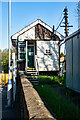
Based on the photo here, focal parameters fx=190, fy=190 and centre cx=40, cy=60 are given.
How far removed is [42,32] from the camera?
1927cm

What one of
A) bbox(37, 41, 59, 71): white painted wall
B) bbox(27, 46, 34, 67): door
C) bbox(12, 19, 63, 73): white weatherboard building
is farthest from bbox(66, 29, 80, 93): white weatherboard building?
bbox(27, 46, 34, 67): door

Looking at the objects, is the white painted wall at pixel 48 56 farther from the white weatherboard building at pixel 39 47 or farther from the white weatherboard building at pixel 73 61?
the white weatherboard building at pixel 73 61

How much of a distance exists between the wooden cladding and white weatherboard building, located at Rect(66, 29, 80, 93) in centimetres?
1010

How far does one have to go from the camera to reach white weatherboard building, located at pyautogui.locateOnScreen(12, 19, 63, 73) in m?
18.1

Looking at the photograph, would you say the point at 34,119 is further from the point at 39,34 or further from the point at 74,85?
the point at 39,34

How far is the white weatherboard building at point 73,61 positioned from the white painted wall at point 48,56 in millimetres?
8796

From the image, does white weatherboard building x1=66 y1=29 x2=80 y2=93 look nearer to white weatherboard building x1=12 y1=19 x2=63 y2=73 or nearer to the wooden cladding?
white weatherboard building x1=12 y1=19 x2=63 y2=73

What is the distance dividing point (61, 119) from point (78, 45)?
15.1ft

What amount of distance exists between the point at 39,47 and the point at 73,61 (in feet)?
32.3

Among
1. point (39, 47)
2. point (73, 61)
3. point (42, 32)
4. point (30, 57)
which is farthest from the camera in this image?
point (42, 32)

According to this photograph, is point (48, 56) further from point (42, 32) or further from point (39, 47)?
point (42, 32)

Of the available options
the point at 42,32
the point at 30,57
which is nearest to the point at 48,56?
the point at 30,57

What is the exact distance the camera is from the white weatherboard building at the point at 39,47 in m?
18.1

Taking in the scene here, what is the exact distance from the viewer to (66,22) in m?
23.6
